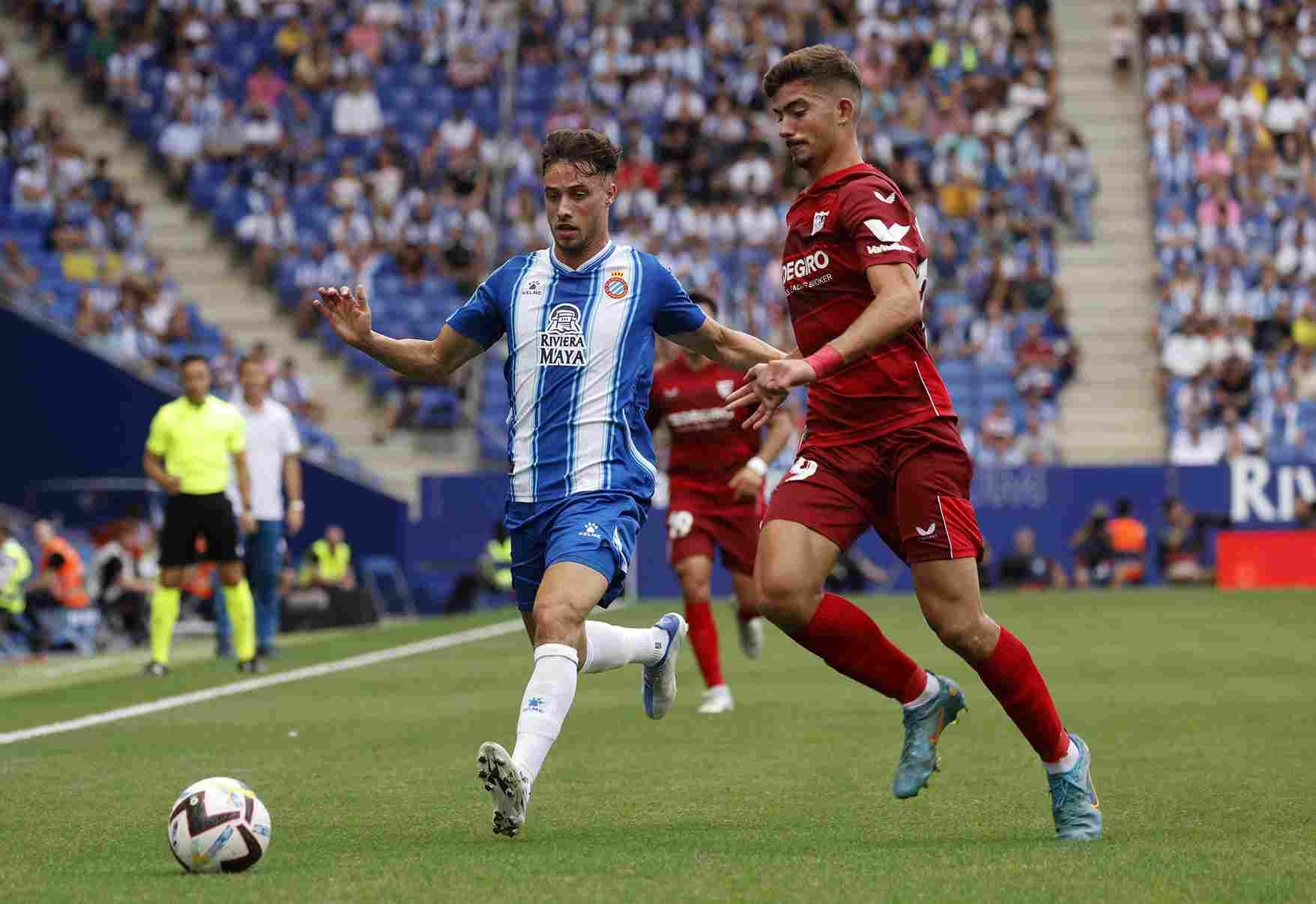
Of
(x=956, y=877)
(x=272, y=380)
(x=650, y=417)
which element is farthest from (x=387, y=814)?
(x=272, y=380)

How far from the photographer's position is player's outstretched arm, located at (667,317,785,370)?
735 centimetres

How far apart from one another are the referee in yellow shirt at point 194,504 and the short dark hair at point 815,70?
30.2 ft

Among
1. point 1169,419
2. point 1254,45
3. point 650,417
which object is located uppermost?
point 1254,45

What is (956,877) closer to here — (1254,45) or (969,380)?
(969,380)

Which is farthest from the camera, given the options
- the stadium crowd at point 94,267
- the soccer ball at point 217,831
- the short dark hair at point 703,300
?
the stadium crowd at point 94,267

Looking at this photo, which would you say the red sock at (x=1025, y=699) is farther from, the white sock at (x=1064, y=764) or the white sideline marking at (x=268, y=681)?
the white sideline marking at (x=268, y=681)

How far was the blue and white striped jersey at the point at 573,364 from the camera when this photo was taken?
6.95m

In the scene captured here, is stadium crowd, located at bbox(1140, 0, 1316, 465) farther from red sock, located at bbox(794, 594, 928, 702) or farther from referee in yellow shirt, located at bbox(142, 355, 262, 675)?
red sock, located at bbox(794, 594, 928, 702)

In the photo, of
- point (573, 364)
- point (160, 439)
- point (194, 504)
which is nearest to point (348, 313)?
point (573, 364)

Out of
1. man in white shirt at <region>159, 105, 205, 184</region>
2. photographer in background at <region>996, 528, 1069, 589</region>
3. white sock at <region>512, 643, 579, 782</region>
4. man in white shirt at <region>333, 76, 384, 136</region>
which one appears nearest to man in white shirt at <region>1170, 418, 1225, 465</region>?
photographer in background at <region>996, 528, 1069, 589</region>

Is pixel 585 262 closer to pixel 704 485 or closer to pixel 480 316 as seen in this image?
pixel 480 316

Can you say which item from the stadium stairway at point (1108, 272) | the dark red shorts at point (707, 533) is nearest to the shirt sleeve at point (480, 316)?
the dark red shorts at point (707, 533)

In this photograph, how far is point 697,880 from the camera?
18.0ft

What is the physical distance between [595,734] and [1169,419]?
66.1ft
